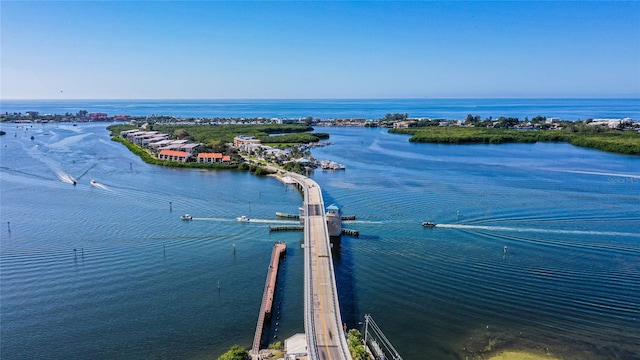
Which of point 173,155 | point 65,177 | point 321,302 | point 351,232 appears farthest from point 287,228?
point 173,155

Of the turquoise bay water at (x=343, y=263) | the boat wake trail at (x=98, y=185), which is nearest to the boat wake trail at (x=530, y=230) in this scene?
the turquoise bay water at (x=343, y=263)

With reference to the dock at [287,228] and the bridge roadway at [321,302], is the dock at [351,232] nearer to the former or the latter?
the bridge roadway at [321,302]

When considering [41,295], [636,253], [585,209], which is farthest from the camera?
[585,209]

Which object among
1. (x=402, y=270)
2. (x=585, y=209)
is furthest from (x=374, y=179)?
(x=402, y=270)

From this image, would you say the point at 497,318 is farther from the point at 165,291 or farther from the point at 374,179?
the point at 374,179

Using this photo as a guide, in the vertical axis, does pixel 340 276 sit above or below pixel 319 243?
below

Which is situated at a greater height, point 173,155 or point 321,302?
point 173,155

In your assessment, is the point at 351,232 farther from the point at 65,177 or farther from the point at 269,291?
the point at 65,177

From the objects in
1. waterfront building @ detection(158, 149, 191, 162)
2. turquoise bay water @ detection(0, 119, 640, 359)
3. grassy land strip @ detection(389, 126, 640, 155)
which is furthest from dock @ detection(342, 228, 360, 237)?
grassy land strip @ detection(389, 126, 640, 155)
